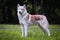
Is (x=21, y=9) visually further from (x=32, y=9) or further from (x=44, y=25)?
(x=44, y=25)

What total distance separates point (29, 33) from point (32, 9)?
154mm

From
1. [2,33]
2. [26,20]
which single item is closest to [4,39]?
[2,33]

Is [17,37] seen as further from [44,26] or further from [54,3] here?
[54,3]

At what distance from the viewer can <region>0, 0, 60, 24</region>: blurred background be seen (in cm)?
153

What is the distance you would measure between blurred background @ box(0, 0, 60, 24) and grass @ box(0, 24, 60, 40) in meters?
0.03

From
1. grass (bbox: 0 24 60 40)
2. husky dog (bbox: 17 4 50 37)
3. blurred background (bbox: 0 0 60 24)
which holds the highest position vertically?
blurred background (bbox: 0 0 60 24)

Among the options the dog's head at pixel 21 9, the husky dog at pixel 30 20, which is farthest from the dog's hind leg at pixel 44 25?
the dog's head at pixel 21 9

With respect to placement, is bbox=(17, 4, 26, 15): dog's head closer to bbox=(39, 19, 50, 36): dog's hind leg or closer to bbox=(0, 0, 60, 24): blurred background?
bbox=(0, 0, 60, 24): blurred background

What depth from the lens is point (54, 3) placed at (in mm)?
1547

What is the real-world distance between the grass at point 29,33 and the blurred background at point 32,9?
0.11ft

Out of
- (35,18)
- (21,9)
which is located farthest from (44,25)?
(21,9)

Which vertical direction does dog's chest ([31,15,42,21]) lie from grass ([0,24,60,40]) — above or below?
above

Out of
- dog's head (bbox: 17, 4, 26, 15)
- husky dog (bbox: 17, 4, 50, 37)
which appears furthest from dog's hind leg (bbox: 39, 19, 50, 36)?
dog's head (bbox: 17, 4, 26, 15)

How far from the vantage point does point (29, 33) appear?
1544mm
